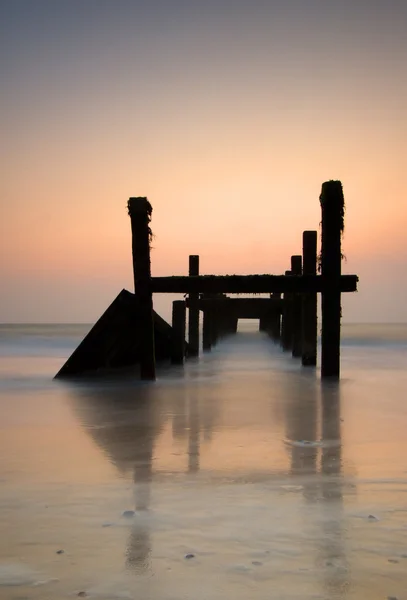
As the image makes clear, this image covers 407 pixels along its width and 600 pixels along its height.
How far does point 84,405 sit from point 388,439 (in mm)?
3264

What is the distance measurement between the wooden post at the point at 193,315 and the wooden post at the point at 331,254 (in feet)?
21.0

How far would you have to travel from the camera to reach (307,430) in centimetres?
539

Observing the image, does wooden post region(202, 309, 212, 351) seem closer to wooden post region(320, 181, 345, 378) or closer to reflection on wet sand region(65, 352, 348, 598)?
reflection on wet sand region(65, 352, 348, 598)

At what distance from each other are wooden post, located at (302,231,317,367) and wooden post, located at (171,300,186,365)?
229 cm

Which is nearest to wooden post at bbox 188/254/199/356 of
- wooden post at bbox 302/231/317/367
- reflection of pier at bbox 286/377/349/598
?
wooden post at bbox 302/231/317/367

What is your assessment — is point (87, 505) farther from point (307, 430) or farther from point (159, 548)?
point (307, 430)

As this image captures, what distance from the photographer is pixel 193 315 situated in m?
16.1

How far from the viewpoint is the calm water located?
225cm

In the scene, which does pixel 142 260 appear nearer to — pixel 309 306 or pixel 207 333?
pixel 309 306

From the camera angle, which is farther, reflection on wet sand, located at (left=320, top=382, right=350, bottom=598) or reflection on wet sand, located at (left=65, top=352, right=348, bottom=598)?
reflection on wet sand, located at (left=65, top=352, right=348, bottom=598)

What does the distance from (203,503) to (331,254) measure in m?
6.14

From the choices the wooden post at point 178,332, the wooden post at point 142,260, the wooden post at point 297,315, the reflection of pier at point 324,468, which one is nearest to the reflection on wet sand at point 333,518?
the reflection of pier at point 324,468

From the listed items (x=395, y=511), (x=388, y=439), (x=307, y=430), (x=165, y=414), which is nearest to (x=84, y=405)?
(x=165, y=414)

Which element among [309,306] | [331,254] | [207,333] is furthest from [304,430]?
[207,333]
